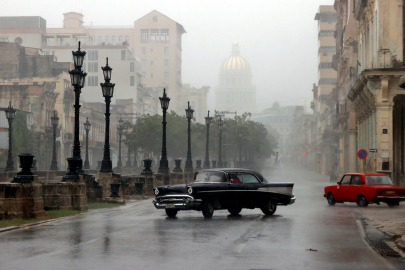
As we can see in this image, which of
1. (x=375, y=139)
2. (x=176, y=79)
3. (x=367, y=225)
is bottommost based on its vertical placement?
(x=367, y=225)

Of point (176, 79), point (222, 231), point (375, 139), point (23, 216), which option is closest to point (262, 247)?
point (222, 231)

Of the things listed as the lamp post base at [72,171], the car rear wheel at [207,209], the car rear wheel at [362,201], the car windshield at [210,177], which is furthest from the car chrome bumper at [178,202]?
the car rear wheel at [362,201]

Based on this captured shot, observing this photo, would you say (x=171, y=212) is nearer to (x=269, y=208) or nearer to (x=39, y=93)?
(x=269, y=208)

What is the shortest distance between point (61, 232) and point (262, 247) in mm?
5132

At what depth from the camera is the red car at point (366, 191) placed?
1004 inches

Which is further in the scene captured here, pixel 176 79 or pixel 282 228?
pixel 176 79

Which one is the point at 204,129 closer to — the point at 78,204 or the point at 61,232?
the point at 78,204

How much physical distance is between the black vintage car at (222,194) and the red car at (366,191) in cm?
562

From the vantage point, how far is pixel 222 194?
20000 millimetres

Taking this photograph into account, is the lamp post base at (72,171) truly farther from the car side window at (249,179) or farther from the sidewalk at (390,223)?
the sidewalk at (390,223)

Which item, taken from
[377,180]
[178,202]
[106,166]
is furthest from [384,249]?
[106,166]

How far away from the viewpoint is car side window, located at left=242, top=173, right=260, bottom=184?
2070 centimetres

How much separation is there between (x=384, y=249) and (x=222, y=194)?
7.88 metres

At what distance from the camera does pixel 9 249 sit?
1201cm
